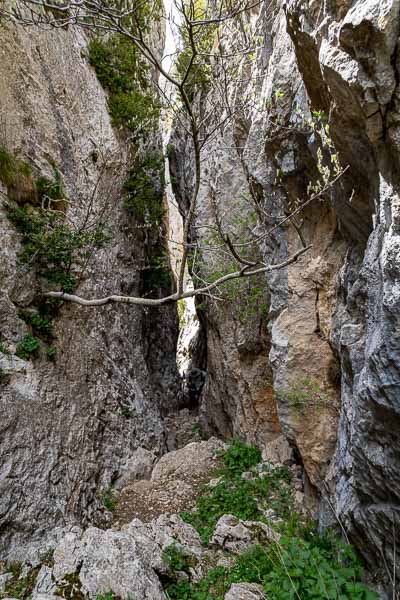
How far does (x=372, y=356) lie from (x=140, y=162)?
26.8ft

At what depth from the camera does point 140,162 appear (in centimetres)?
927

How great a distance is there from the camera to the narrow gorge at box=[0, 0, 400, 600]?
2840mm

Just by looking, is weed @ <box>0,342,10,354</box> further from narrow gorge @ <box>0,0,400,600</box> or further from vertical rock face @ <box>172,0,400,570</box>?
vertical rock face @ <box>172,0,400,570</box>

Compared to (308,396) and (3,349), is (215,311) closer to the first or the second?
(308,396)

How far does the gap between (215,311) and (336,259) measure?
13.3ft

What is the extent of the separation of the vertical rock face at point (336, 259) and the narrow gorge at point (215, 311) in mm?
24

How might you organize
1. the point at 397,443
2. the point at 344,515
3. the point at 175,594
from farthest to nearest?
1. the point at 175,594
2. the point at 344,515
3. the point at 397,443

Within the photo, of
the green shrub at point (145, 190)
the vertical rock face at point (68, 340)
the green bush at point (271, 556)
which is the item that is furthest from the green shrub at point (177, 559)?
the green shrub at point (145, 190)

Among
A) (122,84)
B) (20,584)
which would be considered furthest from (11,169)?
(20,584)

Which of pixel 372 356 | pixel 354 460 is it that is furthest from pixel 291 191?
pixel 354 460

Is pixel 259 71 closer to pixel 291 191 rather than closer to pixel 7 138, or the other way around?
pixel 291 191

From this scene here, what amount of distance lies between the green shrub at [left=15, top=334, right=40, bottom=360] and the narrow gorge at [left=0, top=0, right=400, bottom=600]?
4cm

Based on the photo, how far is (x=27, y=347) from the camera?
211 inches

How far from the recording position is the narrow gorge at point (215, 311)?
2.84 m
